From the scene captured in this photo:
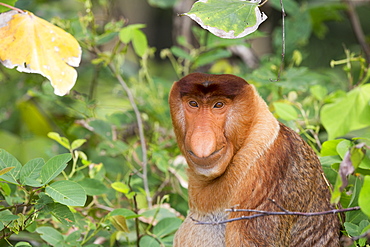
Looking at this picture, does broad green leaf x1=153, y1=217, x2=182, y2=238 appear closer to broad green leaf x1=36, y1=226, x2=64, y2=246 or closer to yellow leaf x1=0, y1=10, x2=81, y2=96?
broad green leaf x1=36, y1=226, x2=64, y2=246

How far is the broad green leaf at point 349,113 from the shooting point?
2963 mm

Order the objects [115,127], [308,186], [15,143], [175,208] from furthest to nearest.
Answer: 1. [15,143]
2. [115,127]
3. [175,208]
4. [308,186]

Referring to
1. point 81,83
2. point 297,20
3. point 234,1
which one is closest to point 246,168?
point 234,1

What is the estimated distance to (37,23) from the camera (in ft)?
8.37

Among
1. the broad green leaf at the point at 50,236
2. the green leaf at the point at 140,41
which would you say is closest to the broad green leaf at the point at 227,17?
the broad green leaf at the point at 50,236

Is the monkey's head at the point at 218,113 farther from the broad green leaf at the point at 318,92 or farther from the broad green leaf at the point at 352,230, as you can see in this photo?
the broad green leaf at the point at 318,92

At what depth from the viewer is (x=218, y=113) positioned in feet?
8.20

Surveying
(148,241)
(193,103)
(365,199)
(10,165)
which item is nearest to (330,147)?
(193,103)

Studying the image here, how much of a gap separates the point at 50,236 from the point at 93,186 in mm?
419

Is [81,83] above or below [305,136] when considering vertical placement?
below

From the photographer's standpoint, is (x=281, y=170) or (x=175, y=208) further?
(x=175, y=208)

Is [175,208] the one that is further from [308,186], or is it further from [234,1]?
[234,1]

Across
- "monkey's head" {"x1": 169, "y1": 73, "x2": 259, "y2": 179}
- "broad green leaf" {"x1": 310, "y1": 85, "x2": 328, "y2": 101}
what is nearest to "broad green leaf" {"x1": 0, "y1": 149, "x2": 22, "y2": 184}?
"monkey's head" {"x1": 169, "y1": 73, "x2": 259, "y2": 179}

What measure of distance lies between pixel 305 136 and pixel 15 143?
2.80m
